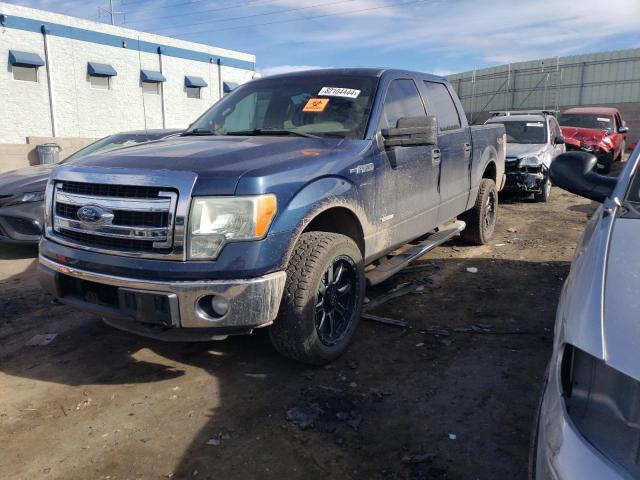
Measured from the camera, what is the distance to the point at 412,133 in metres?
3.66

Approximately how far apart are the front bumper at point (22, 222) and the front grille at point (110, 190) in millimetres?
3387

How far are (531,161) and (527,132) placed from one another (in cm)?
149

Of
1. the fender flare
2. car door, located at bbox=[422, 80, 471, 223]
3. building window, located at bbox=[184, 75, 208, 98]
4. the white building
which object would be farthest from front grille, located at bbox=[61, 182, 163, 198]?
building window, located at bbox=[184, 75, 208, 98]

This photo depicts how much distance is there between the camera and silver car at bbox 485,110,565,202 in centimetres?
959

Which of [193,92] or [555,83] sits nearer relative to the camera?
[193,92]

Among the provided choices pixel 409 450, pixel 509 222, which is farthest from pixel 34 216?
pixel 509 222

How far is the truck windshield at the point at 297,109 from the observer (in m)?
3.83

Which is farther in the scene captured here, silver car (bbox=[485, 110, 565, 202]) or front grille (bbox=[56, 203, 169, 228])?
silver car (bbox=[485, 110, 565, 202])

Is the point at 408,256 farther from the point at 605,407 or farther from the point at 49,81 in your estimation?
the point at 49,81

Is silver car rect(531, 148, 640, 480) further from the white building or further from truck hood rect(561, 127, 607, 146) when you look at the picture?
the white building

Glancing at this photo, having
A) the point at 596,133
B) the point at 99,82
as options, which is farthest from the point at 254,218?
the point at 99,82

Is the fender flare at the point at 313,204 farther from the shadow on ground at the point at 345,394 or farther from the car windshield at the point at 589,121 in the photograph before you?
the car windshield at the point at 589,121

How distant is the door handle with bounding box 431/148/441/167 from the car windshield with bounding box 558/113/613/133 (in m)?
11.6

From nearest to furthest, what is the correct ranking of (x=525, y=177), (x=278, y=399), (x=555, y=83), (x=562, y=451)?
(x=562, y=451) < (x=278, y=399) < (x=525, y=177) < (x=555, y=83)
